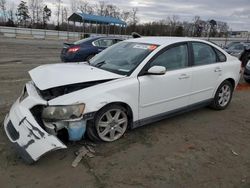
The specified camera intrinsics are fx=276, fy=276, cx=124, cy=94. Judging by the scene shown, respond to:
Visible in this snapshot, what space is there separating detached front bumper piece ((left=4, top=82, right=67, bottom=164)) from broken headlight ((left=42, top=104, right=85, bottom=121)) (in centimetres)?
13

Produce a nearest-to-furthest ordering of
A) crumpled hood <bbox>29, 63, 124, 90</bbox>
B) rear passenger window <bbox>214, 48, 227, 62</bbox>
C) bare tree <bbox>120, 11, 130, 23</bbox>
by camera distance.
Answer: crumpled hood <bbox>29, 63, 124, 90</bbox> < rear passenger window <bbox>214, 48, 227, 62</bbox> < bare tree <bbox>120, 11, 130, 23</bbox>

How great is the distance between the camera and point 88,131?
384 centimetres

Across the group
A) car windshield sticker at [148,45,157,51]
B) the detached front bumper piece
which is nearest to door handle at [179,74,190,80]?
car windshield sticker at [148,45,157,51]

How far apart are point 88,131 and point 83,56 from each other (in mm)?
7372

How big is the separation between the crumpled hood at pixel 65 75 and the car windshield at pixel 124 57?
0.68 ft

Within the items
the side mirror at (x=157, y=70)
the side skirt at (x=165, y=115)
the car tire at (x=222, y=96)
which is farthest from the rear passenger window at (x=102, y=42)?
the side mirror at (x=157, y=70)

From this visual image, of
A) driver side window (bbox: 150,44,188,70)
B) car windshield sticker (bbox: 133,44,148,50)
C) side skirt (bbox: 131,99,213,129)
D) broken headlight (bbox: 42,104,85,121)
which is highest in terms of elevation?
car windshield sticker (bbox: 133,44,148,50)

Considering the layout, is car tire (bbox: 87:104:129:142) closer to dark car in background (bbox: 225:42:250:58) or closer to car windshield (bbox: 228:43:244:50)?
dark car in background (bbox: 225:42:250:58)

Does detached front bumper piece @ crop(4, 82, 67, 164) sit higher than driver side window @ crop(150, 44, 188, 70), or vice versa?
driver side window @ crop(150, 44, 188, 70)

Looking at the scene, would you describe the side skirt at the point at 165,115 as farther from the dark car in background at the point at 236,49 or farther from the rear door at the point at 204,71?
the dark car in background at the point at 236,49

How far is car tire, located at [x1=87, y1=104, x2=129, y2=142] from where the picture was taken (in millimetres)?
3832

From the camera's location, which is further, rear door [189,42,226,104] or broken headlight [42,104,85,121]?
rear door [189,42,226,104]

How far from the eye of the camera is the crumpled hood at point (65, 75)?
3752 mm

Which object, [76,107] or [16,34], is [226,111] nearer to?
[76,107]
